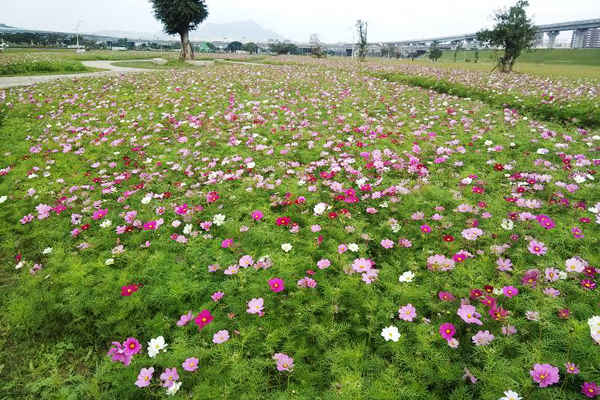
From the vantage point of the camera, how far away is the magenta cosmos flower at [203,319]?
8.87 feet

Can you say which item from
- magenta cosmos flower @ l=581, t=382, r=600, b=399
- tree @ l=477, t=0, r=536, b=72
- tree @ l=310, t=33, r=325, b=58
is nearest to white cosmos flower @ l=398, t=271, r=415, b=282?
magenta cosmos flower @ l=581, t=382, r=600, b=399

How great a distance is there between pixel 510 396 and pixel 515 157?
4.96 metres

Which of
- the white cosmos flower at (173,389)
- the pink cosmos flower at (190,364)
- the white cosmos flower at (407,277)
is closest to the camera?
the white cosmos flower at (173,389)

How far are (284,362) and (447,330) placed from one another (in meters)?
1.27

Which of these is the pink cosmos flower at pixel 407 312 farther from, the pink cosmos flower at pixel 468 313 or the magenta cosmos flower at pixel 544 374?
the magenta cosmos flower at pixel 544 374

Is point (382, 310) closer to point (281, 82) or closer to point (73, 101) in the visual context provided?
point (73, 101)

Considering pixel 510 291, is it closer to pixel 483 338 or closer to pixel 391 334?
pixel 483 338

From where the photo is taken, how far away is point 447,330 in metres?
2.51

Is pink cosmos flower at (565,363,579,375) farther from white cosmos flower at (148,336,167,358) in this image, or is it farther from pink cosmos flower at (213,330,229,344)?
white cosmos flower at (148,336,167,358)

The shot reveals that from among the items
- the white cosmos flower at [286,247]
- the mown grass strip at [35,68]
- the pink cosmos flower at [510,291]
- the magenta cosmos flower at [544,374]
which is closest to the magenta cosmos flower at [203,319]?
the white cosmos flower at [286,247]

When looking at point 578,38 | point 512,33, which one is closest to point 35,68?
point 512,33

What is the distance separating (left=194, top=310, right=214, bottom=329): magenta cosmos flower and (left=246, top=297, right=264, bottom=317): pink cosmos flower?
319 millimetres

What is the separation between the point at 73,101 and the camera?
1096 cm

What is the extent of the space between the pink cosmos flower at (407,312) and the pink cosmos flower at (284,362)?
96 cm
